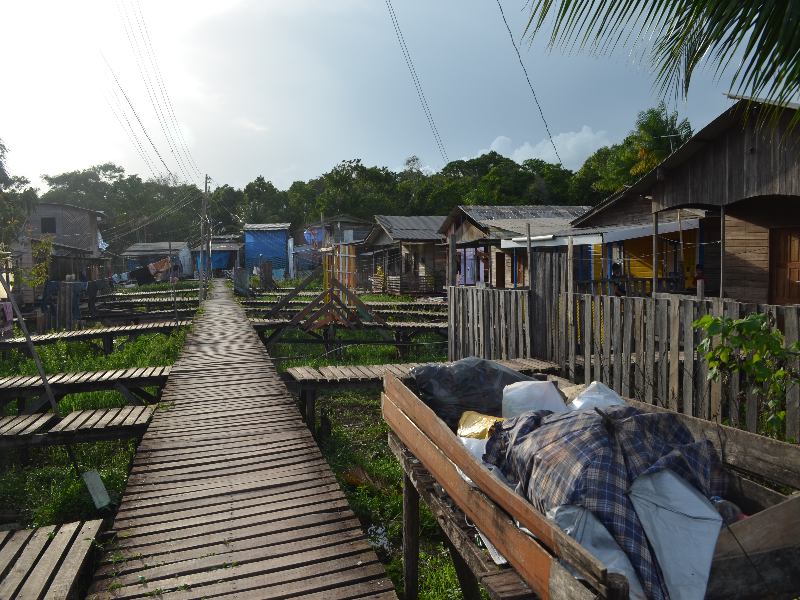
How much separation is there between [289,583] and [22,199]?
24.9m

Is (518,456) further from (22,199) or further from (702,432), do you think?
(22,199)

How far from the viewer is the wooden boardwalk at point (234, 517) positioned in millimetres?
3326

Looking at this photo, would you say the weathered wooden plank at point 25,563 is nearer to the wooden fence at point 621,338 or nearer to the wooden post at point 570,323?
the wooden fence at point 621,338

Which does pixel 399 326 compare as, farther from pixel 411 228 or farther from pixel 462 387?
pixel 411 228

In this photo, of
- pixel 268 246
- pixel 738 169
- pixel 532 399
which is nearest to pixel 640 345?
pixel 532 399

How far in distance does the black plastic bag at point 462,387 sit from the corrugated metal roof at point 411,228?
22468 mm

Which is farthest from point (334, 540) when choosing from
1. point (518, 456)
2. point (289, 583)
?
point (518, 456)

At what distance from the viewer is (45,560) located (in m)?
3.71

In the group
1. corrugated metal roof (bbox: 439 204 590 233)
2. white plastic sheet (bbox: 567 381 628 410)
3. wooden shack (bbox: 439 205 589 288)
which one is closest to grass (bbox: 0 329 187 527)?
white plastic sheet (bbox: 567 381 628 410)

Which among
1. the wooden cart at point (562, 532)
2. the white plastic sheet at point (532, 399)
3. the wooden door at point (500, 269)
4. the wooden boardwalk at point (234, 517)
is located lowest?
the wooden boardwalk at point (234, 517)

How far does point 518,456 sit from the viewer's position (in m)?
2.64

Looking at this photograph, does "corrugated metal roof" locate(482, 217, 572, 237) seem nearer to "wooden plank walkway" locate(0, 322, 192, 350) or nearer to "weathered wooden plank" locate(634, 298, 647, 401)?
"wooden plank walkway" locate(0, 322, 192, 350)

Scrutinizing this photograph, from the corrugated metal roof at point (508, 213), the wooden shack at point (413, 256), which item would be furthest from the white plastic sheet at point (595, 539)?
the wooden shack at point (413, 256)

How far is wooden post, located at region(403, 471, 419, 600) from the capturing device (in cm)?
405
